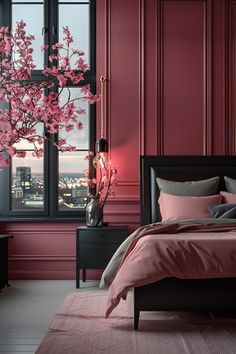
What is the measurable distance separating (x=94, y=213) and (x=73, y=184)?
0.64 metres

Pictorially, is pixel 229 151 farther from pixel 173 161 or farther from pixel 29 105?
pixel 29 105

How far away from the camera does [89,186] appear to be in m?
5.82

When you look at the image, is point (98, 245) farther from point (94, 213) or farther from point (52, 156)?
point (52, 156)

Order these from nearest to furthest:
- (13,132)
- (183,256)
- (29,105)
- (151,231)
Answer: (13,132)
(29,105)
(183,256)
(151,231)

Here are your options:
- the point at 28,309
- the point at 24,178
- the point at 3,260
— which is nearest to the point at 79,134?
the point at 24,178

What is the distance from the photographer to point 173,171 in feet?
18.4

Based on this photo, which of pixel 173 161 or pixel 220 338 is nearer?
pixel 220 338

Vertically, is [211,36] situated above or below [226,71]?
above

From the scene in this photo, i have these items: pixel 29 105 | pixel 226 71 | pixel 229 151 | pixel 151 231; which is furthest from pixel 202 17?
→ pixel 29 105

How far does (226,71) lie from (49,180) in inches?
91.1

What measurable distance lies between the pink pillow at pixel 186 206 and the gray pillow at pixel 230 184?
0.69 feet

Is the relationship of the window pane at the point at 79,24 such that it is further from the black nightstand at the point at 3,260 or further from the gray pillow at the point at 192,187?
the black nightstand at the point at 3,260

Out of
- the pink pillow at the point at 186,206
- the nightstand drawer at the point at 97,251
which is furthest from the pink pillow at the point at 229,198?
the nightstand drawer at the point at 97,251

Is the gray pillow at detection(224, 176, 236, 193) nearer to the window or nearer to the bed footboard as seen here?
the window
